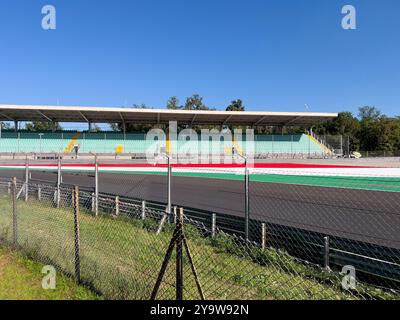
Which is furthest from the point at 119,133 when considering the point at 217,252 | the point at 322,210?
the point at 217,252

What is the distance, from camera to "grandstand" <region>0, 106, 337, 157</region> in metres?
44.5

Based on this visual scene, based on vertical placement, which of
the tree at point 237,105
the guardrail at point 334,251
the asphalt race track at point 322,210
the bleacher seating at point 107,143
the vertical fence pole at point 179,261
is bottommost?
the asphalt race track at point 322,210

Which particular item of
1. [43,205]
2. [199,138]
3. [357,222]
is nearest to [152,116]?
[199,138]

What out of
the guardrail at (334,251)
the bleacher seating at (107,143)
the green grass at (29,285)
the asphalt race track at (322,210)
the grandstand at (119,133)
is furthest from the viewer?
the bleacher seating at (107,143)

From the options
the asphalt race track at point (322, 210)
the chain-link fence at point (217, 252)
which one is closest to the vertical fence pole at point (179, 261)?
the chain-link fence at point (217, 252)

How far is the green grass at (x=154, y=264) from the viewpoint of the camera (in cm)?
475

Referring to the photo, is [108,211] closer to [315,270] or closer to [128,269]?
[128,269]

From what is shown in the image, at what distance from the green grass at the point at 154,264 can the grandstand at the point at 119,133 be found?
37.6 metres

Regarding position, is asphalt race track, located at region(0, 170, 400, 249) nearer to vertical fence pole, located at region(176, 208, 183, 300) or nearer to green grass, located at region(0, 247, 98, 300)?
vertical fence pole, located at region(176, 208, 183, 300)

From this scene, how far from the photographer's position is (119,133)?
1969 inches

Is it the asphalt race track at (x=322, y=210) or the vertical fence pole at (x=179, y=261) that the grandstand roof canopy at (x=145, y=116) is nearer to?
the asphalt race track at (x=322, y=210)

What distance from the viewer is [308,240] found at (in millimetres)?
6746

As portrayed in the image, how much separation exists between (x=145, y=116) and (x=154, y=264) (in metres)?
42.7

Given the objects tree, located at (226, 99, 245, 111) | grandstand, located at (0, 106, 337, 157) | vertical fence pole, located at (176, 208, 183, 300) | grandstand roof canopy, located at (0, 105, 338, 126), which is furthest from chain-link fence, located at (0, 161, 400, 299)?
tree, located at (226, 99, 245, 111)
